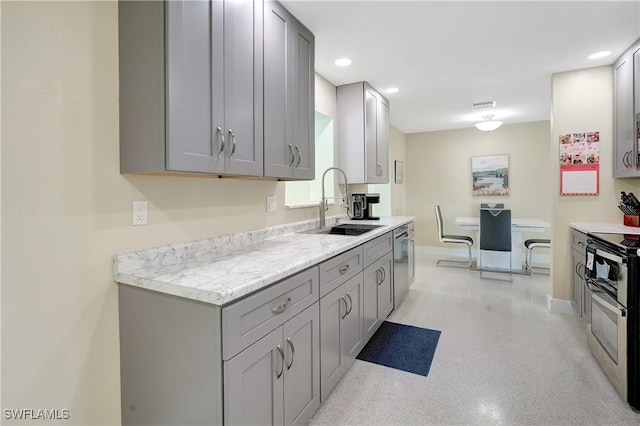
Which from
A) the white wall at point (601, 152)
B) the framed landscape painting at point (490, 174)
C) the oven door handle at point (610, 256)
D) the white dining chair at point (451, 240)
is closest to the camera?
the oven door handle at point (610, 256)

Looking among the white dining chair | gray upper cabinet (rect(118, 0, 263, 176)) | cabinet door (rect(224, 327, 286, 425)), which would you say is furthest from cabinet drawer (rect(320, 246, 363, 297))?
the white dining chair

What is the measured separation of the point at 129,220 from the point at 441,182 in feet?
18.9

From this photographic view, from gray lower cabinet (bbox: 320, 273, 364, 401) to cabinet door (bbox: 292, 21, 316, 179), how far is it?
85cm

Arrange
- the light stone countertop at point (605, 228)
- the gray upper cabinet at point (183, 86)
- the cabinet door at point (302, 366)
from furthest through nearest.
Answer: the light stone countertop at point (605, 228), the cabinet door at point (302, 366), the gray upper cabinet at point (183, 86)

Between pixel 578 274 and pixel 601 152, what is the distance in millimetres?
1220

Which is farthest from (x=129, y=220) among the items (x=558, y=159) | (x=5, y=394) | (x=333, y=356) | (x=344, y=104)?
(x=558, y=159)

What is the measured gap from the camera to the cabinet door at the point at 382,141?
3.80m

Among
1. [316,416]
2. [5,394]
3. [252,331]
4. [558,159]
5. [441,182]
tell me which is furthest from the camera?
[441,182]

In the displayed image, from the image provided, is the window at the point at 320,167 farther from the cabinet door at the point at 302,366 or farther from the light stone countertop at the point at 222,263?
the cabinet door at the point at 302,366

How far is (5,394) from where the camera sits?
3.63 feet

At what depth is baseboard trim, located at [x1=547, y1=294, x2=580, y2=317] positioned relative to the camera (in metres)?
3.18

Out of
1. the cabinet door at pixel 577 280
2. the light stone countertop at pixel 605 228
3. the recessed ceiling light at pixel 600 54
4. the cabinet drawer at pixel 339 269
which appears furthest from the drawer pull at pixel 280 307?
the recessed ceiling light at pixel 600 54

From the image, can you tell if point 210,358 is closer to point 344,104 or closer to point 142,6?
point 142,6

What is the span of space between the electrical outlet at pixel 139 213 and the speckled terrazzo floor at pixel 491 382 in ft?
4.68
